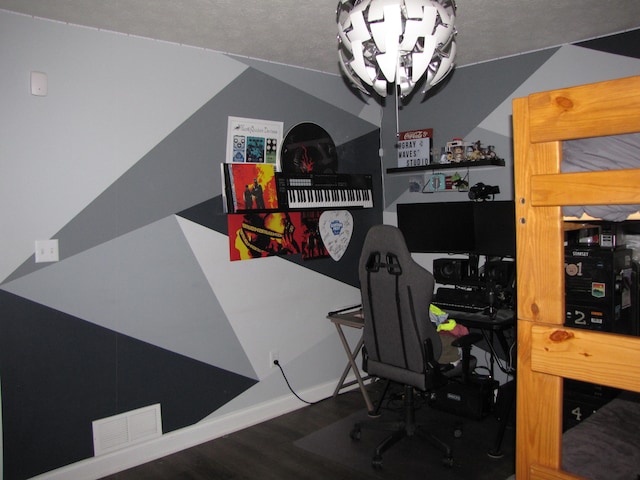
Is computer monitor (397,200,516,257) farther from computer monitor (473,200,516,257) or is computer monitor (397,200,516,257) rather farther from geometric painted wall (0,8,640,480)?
geometric painted wall (0,8,640,480)

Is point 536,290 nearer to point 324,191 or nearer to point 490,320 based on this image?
point 490,320

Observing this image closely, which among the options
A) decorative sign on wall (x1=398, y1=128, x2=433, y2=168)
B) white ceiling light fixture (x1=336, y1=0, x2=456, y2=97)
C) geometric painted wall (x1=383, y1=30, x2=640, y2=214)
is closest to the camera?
white ceiling light fixture (x1=336, y1=0, x2=456, y2=97)

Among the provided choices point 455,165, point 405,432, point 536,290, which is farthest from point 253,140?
point 536,290

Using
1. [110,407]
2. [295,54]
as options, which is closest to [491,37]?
[295,54]

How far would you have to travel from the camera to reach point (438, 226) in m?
3.89

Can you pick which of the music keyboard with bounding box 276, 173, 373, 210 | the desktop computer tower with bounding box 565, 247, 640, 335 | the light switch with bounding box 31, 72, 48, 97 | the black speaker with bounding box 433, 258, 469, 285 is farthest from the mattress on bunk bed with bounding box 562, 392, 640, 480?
the light switch with bounding box 31, 72, 48, 97

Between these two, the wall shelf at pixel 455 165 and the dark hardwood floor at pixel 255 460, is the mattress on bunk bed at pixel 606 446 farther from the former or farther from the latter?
the wall shelf at pixel 455 165

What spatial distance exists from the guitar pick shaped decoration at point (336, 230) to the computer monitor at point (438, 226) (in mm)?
424

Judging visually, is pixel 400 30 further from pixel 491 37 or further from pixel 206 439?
pixel 206 439

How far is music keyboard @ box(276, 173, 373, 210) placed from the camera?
3.67 meters

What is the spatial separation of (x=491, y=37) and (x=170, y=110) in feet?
6.76

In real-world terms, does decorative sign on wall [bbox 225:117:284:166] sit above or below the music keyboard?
above

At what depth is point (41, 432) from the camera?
8.91ft

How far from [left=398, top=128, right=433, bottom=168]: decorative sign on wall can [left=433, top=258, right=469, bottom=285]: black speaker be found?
819mm
